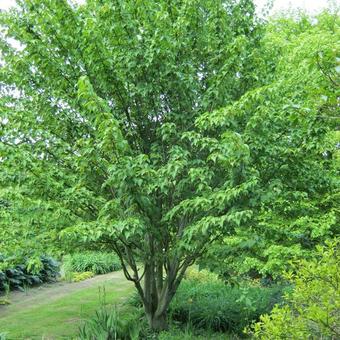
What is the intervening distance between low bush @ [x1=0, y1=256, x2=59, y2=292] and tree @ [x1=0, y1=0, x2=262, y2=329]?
535 centimetres

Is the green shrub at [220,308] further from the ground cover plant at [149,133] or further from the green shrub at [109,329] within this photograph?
the green shrub at [109,329]

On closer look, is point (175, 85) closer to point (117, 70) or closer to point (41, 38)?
point (117, 70)

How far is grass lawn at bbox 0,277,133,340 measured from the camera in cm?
675

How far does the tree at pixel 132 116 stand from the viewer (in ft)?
14.8

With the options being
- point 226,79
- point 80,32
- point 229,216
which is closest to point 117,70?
point 80,32

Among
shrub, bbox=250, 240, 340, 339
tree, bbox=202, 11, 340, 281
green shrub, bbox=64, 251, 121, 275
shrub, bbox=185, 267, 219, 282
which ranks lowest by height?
shrub, bbox=250, 240, 340, 339

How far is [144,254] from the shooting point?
18.6ft

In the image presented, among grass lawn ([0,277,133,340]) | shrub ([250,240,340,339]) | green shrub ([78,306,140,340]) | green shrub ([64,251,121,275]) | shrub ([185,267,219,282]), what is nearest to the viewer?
shrub ([250,240,340,339])

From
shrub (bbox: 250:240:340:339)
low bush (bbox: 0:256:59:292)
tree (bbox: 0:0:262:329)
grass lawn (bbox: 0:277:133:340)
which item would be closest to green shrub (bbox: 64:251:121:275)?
low bush (bbox: 0:256:59:292)

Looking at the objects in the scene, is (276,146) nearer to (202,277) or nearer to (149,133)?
(149,133)

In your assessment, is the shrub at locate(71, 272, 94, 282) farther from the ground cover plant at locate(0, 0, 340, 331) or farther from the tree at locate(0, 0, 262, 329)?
the tree at locate(0, 0, 262, 329)

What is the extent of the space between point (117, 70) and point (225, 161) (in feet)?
6.18

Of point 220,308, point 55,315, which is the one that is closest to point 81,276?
point 55,315

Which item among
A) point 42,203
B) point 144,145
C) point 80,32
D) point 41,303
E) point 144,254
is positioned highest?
point 80,32
